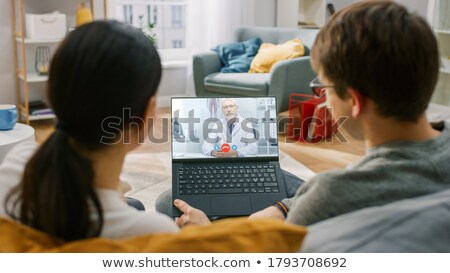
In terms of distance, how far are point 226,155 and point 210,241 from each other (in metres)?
0.99

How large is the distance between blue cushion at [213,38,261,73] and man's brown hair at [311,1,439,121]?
3583 millimetres

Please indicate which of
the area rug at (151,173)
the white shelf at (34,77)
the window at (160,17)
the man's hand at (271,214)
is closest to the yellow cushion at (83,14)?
the white shelf at (34,77)

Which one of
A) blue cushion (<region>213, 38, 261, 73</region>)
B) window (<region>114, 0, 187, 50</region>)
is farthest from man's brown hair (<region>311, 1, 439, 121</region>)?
window (<region>114, 0, 187, 50</region>)

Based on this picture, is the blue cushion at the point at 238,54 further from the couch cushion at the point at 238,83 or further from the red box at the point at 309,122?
the red box at the point at 309,122

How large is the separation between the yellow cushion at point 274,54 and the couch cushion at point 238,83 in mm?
108

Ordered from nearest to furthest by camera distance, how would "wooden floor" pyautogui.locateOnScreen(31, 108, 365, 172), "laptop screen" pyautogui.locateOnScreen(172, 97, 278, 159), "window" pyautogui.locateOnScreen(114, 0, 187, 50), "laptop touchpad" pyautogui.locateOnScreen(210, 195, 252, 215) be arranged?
"laptop touchpad" pyautogui.locateOnScreen(210, 195, 252, 215), "laptop screen" pyautogui.locateOnScreen(172, 97, 278, 159), "wooden floor" pyautogui.locateOnScreen(31, 108, 365, 172), "window" pyautogui.locateOnScreen(114, 0, 187, 50)

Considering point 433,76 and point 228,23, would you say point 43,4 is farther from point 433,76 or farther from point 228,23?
point 433,76

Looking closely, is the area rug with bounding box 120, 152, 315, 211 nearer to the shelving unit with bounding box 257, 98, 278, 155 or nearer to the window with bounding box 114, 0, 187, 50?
the shelving unit with bounding box 257, 98, 278, 155

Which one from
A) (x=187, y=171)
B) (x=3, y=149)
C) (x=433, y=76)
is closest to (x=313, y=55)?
(x=433, y=76)

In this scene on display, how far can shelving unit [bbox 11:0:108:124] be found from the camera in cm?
411

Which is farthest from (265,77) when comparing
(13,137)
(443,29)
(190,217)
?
(190,217)

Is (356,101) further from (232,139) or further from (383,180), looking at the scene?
(232,139)

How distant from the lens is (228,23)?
16.6 feet

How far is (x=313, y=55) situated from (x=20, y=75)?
379 cm
